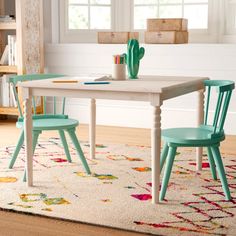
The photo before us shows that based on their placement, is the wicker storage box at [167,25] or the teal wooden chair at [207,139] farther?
the wicker storage box at [167,25]

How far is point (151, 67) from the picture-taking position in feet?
17.3

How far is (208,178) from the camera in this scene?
346 cm

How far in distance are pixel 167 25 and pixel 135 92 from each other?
2.34 meters

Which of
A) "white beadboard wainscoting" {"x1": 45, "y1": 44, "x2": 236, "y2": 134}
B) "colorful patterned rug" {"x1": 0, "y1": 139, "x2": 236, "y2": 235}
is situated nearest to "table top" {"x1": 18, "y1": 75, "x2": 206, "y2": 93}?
"colorful patterned rug" {"x1": 0, "y1": 139, "x2": 236, "y2": 235}

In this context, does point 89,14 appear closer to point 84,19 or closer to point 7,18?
point 84,19

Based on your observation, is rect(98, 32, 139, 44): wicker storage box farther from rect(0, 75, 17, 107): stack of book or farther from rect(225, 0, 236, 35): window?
rect(0, 75, 17, 107): stack of book

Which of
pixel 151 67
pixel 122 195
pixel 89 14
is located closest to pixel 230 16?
pixel 151 67

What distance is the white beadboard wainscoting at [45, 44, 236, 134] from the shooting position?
16.4ft

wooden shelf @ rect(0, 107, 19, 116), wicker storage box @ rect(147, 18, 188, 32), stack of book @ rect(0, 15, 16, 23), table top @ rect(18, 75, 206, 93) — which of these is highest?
stack of book @ rect(0, 15, 16, 23)

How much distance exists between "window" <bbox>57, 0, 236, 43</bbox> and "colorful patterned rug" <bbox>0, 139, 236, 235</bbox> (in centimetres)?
171

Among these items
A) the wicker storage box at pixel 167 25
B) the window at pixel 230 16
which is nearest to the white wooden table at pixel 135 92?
the wicker storage box at pixel 167 25

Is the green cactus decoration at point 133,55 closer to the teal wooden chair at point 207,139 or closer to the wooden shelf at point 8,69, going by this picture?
the teal wooden chair at point 207,139

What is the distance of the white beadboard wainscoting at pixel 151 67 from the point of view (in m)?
5.00

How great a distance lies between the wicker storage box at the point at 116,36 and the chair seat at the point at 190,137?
2329mm
